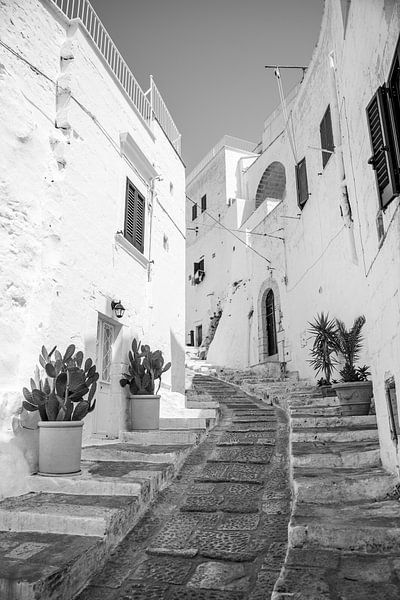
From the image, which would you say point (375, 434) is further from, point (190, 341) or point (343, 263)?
point (190, 341)

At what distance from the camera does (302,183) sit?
11.4 meters

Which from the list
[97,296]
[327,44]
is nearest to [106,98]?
[97,296]

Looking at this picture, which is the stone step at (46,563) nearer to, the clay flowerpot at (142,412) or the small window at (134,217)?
the clay flowerpot at (142,412)

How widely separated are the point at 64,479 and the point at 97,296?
8.67 ft

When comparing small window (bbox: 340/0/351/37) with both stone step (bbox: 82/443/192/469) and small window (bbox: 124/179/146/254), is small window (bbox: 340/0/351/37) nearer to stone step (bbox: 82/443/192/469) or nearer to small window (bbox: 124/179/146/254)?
small window (bbox: 124/179/146/254)

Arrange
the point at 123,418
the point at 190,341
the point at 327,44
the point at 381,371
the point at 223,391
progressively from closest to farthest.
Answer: the point at 381,371
the point at 123,418
the point at 327,44
the point at 223,391
the point at 190,341

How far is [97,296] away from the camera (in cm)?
580

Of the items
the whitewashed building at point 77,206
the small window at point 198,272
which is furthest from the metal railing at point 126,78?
the small window at point 198,272

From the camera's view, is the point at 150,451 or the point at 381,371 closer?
the point at 381,371

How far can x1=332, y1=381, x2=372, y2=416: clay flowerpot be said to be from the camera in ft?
18.0

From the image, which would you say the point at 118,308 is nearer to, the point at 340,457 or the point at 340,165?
the point at 340,457

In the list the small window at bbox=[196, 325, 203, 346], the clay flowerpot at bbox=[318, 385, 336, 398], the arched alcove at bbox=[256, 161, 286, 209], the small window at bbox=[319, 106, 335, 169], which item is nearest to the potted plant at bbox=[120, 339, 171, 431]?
the clay flowerpot at bbox=[318, 385, 336, 398]

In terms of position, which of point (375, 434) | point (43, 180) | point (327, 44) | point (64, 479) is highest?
point (327, 44)

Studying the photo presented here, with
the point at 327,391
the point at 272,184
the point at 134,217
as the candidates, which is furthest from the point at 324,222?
the point at 272,184
